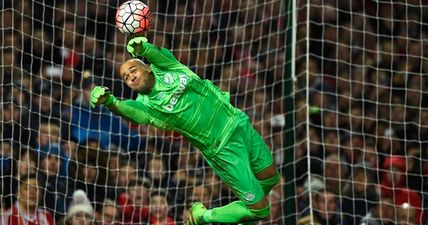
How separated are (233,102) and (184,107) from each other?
2748 mm

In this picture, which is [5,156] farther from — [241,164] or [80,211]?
[241,164]

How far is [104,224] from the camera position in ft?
37.9

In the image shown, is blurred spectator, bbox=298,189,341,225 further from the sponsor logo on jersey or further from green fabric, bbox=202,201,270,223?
the sponsor logo on jersey

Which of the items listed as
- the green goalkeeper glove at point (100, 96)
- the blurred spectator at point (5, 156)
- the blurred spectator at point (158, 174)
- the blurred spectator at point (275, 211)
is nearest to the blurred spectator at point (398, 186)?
the blurred spectator at point (275, 211)

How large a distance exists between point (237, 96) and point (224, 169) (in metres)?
2.71

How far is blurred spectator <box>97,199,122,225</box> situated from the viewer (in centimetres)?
1157

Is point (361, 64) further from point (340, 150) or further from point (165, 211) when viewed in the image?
point (165, 211)

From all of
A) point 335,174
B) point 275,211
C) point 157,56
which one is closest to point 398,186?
point 335,174

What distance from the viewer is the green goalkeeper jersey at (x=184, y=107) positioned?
954 cm

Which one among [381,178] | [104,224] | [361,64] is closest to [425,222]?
[381,178]

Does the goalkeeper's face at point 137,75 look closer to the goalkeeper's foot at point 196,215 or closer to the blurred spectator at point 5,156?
the goalkeeper's foot at point 196,215

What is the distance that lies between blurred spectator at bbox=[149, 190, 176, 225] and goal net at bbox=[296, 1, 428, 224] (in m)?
1.03

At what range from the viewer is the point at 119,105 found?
9.34 metres

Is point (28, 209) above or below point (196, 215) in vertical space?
below
